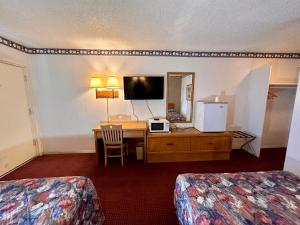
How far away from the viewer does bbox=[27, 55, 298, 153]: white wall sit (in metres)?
3.26

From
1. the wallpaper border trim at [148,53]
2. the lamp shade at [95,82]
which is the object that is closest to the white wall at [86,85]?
the wallpaper border trim at [148,53]

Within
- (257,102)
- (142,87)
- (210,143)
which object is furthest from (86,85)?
(257,102)

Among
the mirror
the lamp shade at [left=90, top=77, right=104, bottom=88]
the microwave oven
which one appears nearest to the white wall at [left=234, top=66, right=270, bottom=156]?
the mirror

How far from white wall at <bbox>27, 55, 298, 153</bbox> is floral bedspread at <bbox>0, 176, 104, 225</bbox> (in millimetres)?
2108

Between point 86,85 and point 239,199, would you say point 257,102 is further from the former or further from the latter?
point 86,85

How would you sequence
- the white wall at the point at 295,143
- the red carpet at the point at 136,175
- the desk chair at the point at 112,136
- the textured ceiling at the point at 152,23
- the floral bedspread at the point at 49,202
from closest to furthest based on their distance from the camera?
the floral bedspread at the point at 49,202, the textured ceiling at the point at 152,23, the red carpet at the point at 136,175, the white wall at the point at 295,143, the desk chair at the point at 112,136

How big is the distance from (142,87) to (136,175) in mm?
1804

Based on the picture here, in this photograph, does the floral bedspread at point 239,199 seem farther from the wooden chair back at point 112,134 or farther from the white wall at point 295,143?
the wooden chair back at point 112,134

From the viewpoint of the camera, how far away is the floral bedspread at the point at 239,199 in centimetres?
105

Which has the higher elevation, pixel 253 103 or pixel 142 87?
pixel 142 87

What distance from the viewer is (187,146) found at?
3.11 meters

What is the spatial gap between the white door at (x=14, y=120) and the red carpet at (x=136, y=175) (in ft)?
0.81

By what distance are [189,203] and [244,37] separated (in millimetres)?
2642

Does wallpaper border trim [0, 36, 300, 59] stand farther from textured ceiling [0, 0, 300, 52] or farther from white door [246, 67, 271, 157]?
white door [246, 67, 271, 157]
